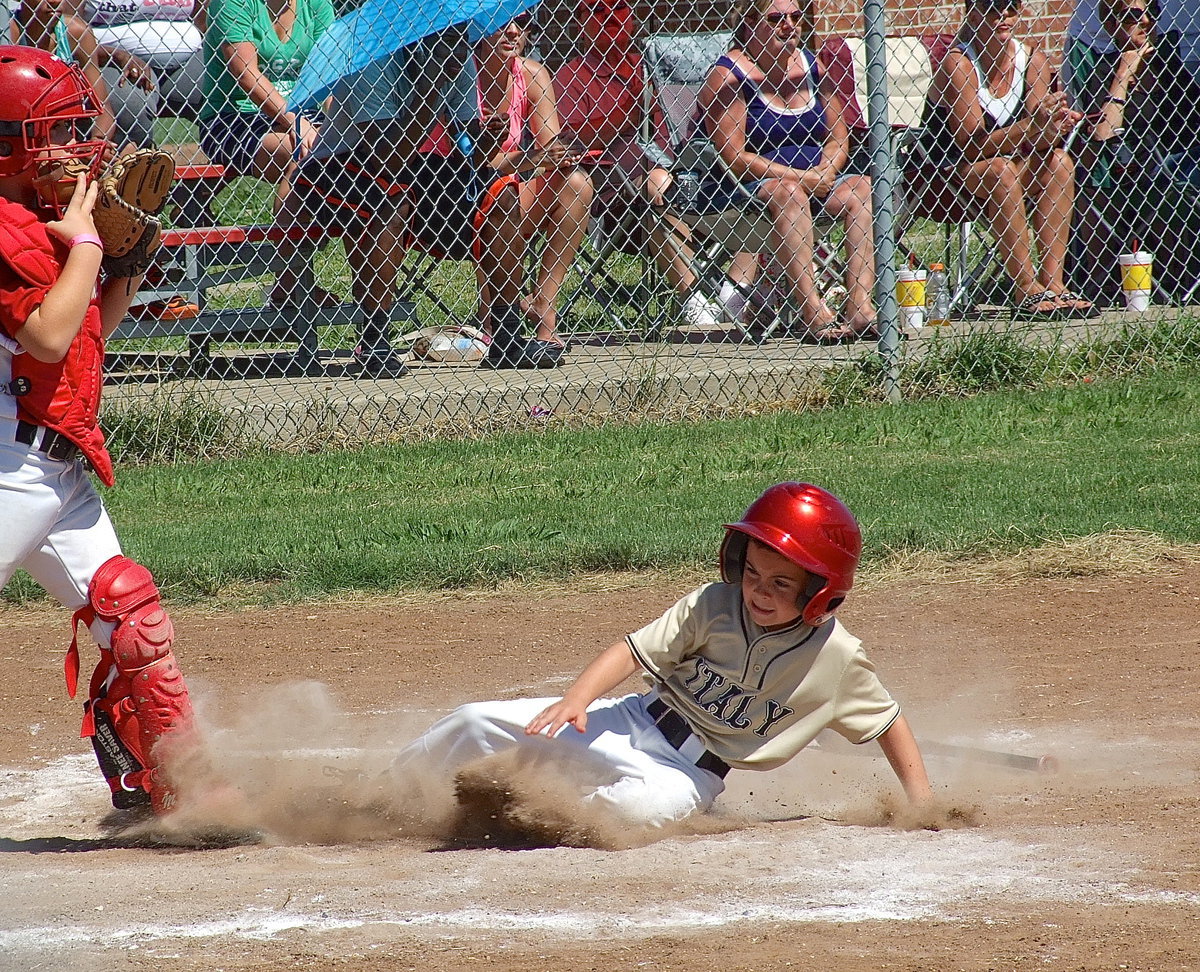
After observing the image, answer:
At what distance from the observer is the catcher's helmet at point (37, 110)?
11.0ft

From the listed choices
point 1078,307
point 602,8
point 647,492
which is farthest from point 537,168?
point 1078,307

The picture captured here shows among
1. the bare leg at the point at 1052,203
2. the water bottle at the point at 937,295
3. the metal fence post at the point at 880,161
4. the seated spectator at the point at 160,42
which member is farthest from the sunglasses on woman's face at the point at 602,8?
the water bottle at the point at 937,295

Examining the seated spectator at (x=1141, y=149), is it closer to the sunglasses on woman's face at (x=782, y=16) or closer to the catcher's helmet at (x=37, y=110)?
the sunglasses on woman's face at (x=782, y=16)

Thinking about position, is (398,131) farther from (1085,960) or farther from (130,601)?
(1085,960)

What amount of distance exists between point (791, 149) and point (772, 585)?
5.91 metres

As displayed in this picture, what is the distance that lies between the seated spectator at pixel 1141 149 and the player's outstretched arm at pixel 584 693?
7.35 m

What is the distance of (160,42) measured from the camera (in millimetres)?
8375

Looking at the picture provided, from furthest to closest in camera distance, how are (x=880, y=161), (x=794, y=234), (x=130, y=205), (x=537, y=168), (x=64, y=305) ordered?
(x=794, y=234), (x=537, y=168), (x=880, y=161), (x=130, y=205), (x=64, y=305)

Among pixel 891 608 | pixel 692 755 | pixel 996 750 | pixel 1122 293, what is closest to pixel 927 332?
pixel 1122 293

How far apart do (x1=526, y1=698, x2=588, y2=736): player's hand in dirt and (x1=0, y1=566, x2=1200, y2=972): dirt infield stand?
0.28 meters

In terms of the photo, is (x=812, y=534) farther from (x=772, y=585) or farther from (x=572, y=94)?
(x=572, y=94)

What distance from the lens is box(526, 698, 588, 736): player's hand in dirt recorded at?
3279 millimetres

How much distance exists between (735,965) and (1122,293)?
8.45 m

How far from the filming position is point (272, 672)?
4.80 meters
